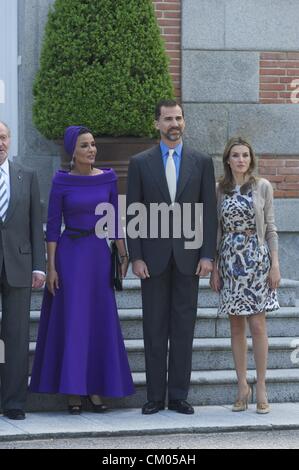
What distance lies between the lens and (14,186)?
28.2ft

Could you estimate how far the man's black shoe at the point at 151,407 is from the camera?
8.73 meters

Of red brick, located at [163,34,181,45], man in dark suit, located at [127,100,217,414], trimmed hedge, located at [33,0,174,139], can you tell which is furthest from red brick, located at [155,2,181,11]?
man in dark suit, located at [127,100,217,414]

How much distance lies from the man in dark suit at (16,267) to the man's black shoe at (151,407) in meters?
0.84

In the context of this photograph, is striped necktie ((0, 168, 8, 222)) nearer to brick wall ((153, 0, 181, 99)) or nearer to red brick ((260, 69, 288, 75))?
brick wall ((153, 0, 181, 99))

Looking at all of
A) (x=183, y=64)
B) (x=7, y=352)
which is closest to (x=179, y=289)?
(x=7, y=352)

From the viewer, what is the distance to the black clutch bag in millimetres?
8828

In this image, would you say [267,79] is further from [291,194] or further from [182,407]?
[182,407]

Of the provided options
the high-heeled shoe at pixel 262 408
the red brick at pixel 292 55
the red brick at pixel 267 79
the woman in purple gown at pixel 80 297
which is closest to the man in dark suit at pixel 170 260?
the woman in purple gown at pixel 80 297

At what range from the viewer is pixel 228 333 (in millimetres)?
9859

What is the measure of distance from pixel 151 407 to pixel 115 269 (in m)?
0.99

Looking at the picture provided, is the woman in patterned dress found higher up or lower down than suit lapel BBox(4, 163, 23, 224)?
lower down

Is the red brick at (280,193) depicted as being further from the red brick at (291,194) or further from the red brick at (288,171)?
the red brick at (288,171)

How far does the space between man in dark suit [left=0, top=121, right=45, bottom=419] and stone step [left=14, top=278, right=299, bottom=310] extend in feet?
3.91

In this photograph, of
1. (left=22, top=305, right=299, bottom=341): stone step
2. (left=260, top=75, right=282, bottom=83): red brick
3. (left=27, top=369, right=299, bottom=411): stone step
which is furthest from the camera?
(left=260, top=75, right=282, bottom=83): red brick
